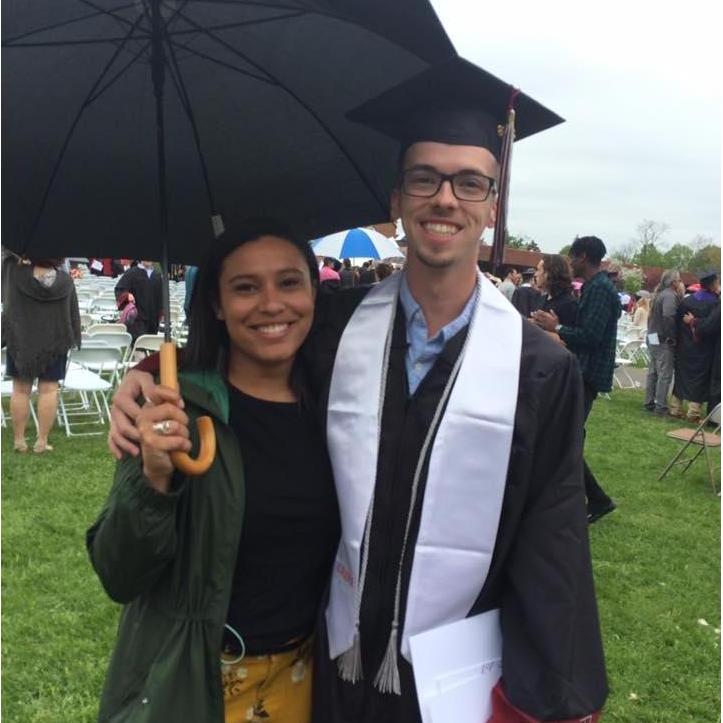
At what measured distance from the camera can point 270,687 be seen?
65.6 inches

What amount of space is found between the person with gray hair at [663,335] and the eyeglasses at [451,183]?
8.16 meters

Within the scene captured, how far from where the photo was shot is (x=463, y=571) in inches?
58.8

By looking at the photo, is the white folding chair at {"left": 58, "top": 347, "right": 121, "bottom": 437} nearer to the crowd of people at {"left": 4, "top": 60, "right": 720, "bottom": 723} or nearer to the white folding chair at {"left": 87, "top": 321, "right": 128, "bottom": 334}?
the white folding chair at {"left": 87, "top": 321, "right": 128, "bottom": 334}

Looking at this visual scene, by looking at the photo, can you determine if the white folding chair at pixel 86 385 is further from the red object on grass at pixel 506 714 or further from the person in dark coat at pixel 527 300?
the red object on grass at pixel 506 714

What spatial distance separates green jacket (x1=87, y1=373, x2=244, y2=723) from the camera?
1440mm

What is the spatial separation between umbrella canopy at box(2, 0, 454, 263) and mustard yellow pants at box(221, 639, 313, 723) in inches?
39.4

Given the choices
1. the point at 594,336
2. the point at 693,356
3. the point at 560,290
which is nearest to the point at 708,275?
the point at 693,356

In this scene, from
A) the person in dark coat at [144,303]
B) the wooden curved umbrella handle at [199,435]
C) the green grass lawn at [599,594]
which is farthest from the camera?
the person in dark coat at [144,303]

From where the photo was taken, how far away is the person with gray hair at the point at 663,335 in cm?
917

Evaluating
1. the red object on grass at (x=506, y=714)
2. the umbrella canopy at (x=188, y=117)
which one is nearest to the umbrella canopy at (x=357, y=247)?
the umbrella canopy at (x=188, y=117)

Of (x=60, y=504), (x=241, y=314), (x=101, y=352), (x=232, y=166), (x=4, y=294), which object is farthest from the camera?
(x=101, y=352)

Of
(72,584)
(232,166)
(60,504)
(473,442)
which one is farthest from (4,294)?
(473,442)

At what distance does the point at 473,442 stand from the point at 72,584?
303 centimetres

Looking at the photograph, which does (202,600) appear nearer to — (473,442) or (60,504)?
(473,442)
